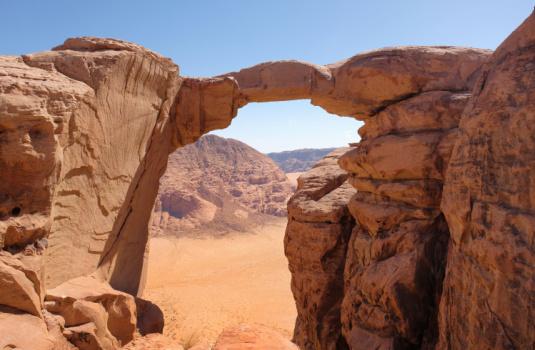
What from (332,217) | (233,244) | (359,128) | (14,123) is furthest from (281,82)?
(233,244)

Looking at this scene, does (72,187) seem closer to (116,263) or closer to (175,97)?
(116,263)

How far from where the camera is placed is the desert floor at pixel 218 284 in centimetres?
1030

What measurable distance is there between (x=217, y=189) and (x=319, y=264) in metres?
20.2

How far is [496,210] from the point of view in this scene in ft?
11.1

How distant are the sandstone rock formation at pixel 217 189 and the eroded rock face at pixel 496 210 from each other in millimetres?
19403

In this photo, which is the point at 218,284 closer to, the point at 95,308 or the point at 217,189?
the point at 95,308

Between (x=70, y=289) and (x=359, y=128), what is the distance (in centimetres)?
510

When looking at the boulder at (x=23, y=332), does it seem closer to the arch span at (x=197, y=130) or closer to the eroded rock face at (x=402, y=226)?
the arch span at (x=197, y=130)

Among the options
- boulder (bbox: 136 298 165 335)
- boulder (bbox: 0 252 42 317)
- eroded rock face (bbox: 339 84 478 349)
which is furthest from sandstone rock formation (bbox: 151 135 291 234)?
boulder (bbox: 0 252 42 317)

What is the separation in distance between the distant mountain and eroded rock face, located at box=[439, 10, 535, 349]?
207 ft

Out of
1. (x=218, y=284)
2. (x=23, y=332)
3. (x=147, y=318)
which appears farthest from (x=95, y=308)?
(x=218, y=284)

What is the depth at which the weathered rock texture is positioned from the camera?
682cm

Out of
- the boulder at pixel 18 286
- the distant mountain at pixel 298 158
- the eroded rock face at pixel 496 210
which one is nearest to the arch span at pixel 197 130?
the boulder at pixel 18 286

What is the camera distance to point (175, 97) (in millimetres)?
6902
